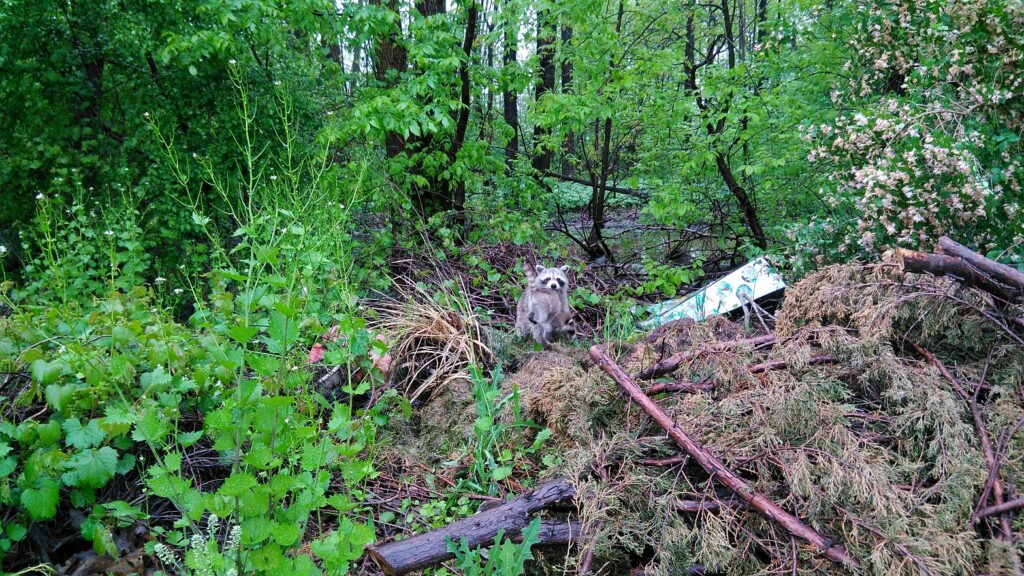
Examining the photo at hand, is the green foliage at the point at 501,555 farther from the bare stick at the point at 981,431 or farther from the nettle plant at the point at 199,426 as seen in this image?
the bare stick at the point at 981,431

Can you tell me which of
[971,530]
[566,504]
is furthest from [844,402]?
[566,504]

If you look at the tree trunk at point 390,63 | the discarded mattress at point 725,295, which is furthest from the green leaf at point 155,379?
the tree trunk at point 390,63

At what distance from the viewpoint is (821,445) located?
245 cm

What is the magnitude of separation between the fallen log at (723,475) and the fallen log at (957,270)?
1.31 metres

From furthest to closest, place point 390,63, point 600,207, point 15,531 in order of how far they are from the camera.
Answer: point 600,207 → point 390,63 → point 15,531

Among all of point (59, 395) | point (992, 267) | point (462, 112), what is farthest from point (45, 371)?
point (462, 112)

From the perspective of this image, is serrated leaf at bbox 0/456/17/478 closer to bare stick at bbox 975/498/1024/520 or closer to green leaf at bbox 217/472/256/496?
green leaf at bbox 217/472/256/496

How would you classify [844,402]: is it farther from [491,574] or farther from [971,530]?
[491,574]

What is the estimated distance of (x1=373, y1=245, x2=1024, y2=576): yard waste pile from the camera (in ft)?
7.04

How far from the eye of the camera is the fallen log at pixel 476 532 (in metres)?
2.38

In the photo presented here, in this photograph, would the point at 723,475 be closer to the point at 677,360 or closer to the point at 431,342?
the point at 677,360

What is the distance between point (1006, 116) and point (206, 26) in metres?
6.43

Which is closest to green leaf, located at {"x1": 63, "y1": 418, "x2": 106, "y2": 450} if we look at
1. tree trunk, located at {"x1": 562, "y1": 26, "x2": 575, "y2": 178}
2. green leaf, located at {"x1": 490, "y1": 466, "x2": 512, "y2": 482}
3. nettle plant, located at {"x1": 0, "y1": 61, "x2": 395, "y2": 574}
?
nettle plant, located at {"x1": 0, "y1": 61, "x2": 395, "y2": 574}

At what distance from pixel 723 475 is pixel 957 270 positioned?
4.67 feet
